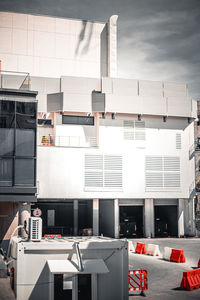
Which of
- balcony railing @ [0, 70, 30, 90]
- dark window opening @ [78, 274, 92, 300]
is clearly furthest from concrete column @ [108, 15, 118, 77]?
dark window opening @ [78, 274, 92, 300]

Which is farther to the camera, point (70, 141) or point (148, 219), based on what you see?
point (148, 219)

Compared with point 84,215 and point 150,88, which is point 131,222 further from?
point 150,88

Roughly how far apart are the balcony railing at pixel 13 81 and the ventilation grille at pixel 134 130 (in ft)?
57.3

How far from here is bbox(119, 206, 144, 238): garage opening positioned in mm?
45906

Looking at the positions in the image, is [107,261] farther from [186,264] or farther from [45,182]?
[45,182]

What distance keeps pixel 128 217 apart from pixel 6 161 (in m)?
24.5

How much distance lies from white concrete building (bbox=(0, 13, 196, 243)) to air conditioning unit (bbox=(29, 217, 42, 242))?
2110 cm

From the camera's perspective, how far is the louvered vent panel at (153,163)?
44.2m

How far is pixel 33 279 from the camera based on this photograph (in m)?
17.2

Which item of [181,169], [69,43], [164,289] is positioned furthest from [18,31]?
[164,289]

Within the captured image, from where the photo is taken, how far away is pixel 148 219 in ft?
146

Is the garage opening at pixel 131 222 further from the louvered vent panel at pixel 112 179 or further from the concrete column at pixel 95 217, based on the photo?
the louvered vent panel at pixel 112 179

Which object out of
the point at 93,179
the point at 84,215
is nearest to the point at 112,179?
the point at 93,179

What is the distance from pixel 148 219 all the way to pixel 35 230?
27.5 metres
